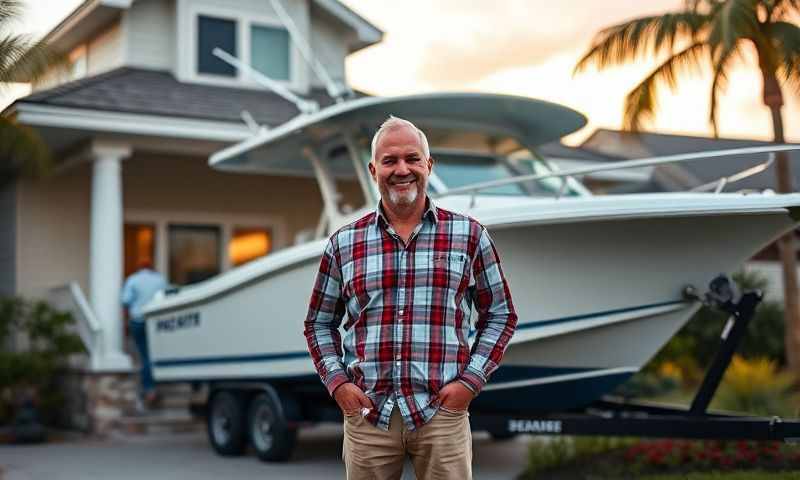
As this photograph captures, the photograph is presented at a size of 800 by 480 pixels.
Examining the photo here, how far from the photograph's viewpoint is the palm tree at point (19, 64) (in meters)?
10.7

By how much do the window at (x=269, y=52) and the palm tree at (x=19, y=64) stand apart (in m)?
4.49

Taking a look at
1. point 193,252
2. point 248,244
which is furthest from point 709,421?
point 248,244

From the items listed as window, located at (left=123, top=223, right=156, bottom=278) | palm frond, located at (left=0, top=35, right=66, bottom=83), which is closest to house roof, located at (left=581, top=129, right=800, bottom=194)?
window, located at (left=123, top=223, right=156, bottom=278)

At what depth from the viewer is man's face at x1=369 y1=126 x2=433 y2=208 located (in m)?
3.38

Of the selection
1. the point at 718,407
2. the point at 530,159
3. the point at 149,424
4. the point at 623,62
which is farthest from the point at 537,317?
the point at 623,62

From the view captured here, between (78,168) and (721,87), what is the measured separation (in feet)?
28.3

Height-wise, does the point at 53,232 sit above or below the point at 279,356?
above

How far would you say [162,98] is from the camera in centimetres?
1298

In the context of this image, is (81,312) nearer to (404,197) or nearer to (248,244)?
(248,244)

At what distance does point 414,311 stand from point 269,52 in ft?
41.7

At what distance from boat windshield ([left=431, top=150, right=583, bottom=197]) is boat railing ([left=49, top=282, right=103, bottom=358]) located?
5426 millimetres

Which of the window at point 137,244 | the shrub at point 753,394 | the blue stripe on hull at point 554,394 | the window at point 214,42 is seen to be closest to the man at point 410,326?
the blue stripe on hull at point 554,394

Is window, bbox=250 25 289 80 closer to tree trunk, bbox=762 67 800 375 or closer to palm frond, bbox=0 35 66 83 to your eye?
palm frond, bbox=0 35 66 83

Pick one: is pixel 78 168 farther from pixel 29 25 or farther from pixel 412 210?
pixel 412 210
